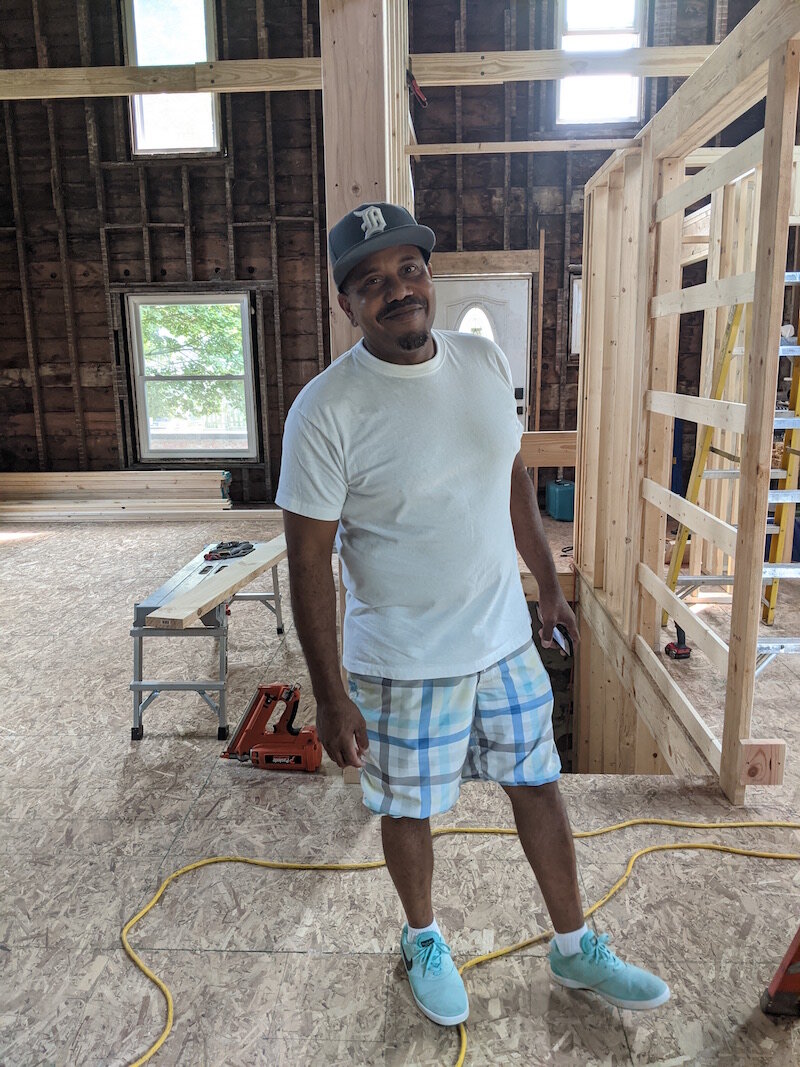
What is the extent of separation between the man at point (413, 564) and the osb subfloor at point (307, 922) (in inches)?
6.2

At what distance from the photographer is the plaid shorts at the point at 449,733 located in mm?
1660

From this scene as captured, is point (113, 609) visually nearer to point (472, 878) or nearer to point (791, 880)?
point (472, 878)

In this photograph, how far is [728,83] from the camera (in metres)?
2.54

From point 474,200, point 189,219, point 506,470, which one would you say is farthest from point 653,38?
point 506,470

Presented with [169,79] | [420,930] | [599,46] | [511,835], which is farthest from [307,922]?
[599,46]

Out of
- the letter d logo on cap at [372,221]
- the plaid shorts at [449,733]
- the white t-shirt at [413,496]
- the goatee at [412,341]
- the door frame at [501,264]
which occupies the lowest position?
the plaid shorts at [449,733]

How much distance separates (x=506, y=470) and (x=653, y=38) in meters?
8.16

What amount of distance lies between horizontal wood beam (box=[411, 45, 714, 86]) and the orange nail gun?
3.98 m

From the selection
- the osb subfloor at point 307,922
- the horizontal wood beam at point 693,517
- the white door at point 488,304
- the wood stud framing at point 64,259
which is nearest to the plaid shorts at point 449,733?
the osb subfloor at point 307,922

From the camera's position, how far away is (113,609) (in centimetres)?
525

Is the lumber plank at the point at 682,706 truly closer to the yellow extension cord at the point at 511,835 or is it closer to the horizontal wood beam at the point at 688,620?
the horizontal wood beam at the point at 688,620

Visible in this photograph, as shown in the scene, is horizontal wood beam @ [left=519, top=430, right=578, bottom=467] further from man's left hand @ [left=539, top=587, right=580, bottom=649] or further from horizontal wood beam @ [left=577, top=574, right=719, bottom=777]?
man's left hand @ [left=539, top=587, right=580, bottom=649]

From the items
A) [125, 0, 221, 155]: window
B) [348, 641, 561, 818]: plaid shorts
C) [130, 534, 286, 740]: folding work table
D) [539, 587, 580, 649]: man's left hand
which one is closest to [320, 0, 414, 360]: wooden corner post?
[539, 587, 580, 649]: man's left hand

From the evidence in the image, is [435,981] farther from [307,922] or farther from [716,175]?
[716,175]
